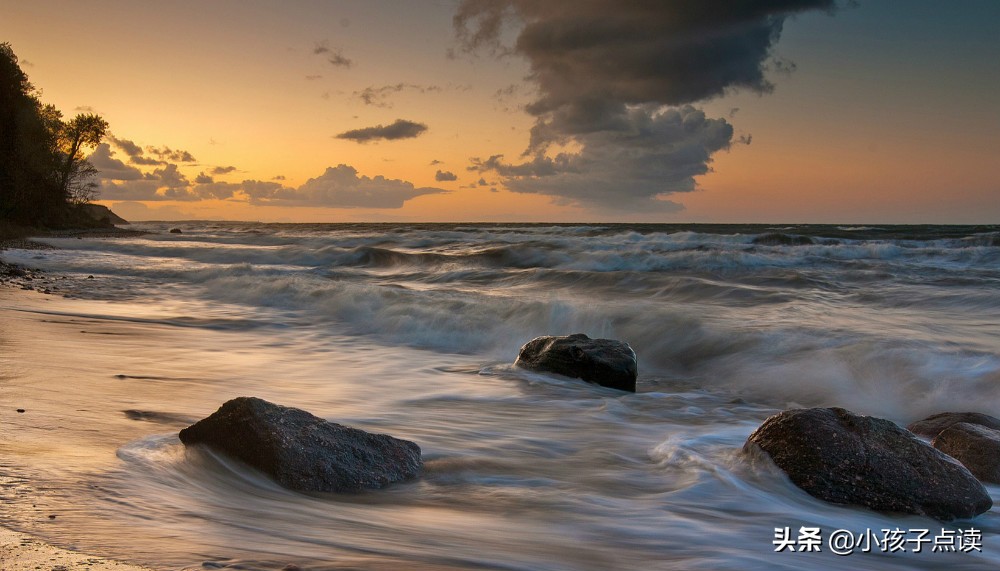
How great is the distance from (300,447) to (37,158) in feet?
125

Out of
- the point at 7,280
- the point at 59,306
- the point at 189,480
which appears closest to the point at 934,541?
the point at 189,480

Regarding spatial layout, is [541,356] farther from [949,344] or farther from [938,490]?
[949,344]

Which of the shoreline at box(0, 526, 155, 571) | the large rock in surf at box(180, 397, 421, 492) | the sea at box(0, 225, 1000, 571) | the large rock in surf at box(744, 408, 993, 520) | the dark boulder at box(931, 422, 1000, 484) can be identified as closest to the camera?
the shoreline at box(0, 526, 155, 571)

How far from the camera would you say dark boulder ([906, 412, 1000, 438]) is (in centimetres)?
508

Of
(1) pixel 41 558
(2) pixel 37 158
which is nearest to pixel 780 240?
(1) pixel 41 558

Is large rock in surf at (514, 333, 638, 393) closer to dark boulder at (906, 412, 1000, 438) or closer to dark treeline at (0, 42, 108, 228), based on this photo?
dark boulder at (906, 412, 1000, 438)

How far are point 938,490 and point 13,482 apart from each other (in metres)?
4.39

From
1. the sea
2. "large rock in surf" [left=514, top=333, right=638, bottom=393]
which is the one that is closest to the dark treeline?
the sea

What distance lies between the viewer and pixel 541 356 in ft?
24.2

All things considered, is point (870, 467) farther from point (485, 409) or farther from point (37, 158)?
point (37, 158)

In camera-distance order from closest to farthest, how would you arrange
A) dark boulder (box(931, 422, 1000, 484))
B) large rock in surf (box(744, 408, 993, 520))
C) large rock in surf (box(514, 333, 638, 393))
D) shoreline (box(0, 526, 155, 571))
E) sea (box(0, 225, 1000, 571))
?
shoreline (box(0, 526, 155, 571)), sea (box(0, 225, 1000, 571)), large rock in surf (box(744, 408, 993, 520)), dark boulder (box(931, 422, 1000, 484)), large rock in surf (box(514, 333, 638, 393))

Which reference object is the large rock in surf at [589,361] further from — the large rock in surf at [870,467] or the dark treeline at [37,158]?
the dark treeline at [37,158]

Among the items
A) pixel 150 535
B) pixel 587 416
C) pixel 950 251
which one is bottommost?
pixel 587 416

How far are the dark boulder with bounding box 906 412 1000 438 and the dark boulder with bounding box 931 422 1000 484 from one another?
464 mm
